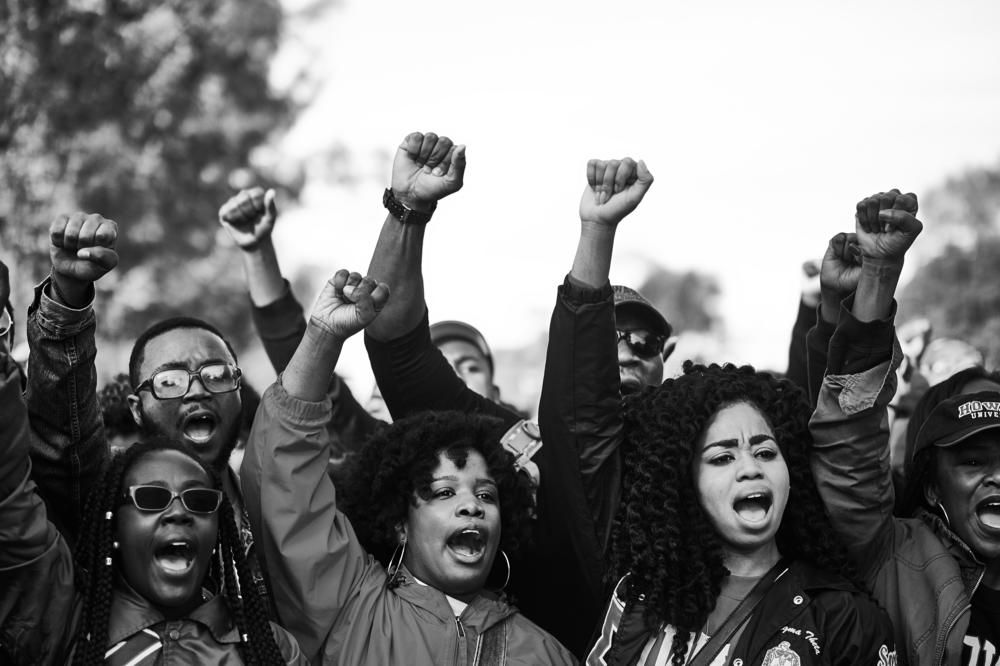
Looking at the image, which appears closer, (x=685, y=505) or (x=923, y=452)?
(x=685, y=505)

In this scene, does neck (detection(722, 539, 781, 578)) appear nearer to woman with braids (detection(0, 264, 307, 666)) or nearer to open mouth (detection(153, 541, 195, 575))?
woman with braids (detection(0, 264, 307, 666))

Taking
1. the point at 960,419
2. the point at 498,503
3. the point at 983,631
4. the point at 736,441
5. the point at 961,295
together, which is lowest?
the point at 983,631

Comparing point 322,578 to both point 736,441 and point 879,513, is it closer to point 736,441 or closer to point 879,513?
point 736,441

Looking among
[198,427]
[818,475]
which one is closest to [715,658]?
[818,475]

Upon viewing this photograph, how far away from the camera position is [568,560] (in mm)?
4672

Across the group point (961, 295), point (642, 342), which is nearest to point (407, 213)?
point (642, 342)

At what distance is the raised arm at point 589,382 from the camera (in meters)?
4.25

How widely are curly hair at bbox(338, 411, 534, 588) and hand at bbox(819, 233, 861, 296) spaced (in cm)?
136


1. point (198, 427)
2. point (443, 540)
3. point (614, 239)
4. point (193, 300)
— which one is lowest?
point (443, 540)

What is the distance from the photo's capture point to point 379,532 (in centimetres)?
463

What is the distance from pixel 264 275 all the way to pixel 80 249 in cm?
212

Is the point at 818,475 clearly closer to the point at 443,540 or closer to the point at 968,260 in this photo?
the point at 443,540

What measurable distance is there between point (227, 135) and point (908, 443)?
15212 mm

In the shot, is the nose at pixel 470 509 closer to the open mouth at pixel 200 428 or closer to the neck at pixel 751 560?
the neck at pixel 751 560
